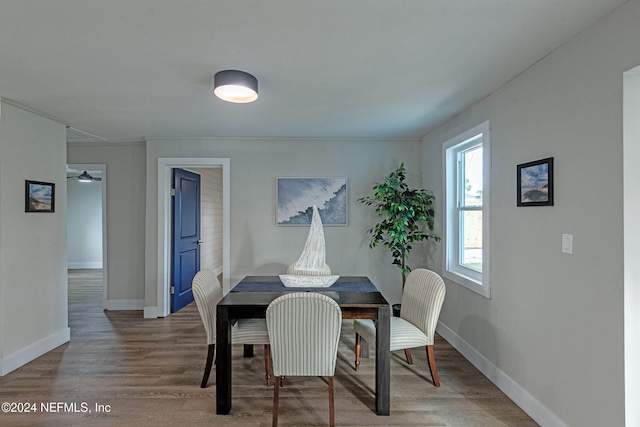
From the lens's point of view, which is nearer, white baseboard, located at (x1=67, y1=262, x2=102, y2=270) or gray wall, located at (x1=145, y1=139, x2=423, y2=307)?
gray wall, located at (x1=145, y1=139, x2=423, y2=307)

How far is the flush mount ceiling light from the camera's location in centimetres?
230

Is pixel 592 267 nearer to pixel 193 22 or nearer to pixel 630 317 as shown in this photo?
pixel 630 317

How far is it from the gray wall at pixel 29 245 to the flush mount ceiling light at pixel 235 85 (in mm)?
2128

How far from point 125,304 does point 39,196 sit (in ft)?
6.80

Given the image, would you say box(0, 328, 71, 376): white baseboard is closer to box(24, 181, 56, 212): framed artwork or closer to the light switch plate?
box(24, 181, 56, 212): framed artwork

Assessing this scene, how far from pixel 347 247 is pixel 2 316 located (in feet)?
11.6

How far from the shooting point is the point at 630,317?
161 cm

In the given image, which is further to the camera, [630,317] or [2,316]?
[2,316]

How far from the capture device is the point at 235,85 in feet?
7.57

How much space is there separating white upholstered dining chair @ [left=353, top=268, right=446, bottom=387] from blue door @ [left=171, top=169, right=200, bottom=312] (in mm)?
2925

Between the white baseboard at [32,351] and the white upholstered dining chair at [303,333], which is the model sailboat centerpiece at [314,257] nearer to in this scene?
the white upholstered dining chair at [303,333]

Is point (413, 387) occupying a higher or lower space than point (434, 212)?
lower

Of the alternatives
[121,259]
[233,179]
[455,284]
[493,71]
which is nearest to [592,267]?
[493,71]

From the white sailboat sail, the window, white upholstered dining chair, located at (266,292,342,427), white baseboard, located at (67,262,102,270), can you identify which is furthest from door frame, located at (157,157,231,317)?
white baseboard, located at (67,262,102,270)
